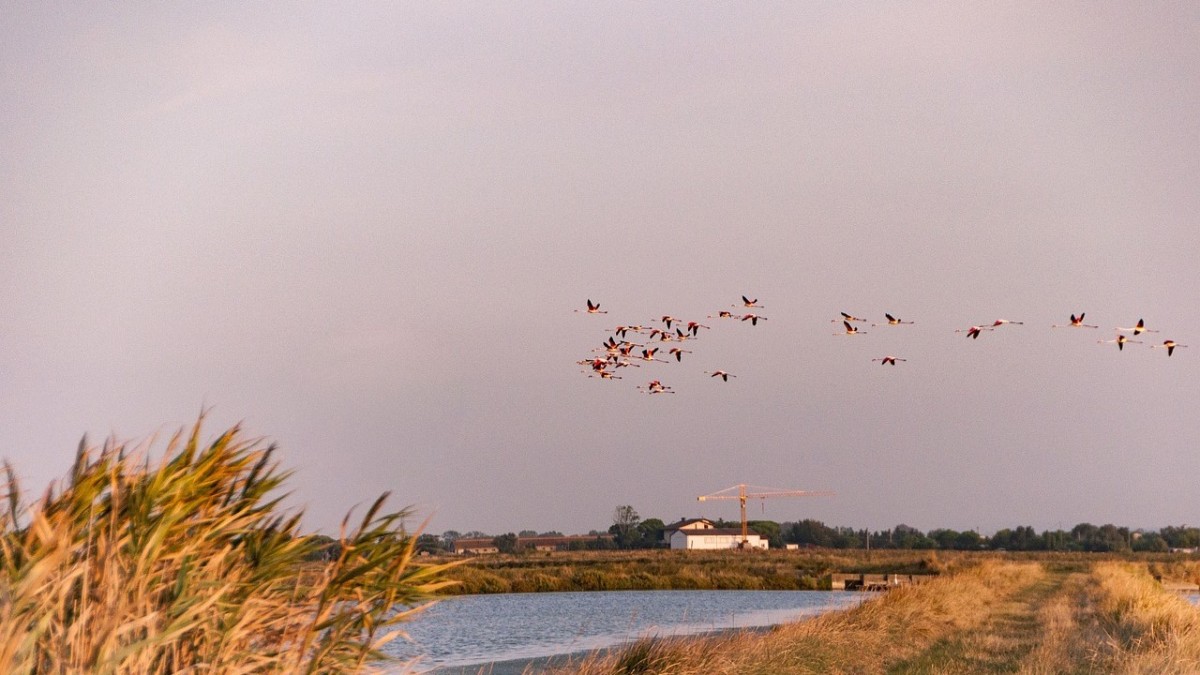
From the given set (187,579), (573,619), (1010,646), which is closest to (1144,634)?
(1010,646)

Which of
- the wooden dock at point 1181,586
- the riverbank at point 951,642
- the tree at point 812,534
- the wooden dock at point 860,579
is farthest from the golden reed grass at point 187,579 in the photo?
the tree at point 812,534

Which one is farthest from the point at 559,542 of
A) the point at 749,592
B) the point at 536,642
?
the point at 536,642

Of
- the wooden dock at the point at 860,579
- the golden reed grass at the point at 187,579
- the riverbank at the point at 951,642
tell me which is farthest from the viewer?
the wooden dock at the point at 860,579

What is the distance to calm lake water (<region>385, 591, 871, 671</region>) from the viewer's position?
27281 mm

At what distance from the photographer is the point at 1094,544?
158375 millimetres

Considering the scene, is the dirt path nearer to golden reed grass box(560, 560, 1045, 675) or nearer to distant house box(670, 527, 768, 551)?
golden reed grass box(560, 560, 1045, 675)

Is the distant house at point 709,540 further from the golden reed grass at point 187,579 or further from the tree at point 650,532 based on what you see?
the golden reed grass at point 187,579

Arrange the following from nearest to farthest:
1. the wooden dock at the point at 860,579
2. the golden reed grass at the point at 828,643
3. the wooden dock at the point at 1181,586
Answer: the golden reed grass at the point at 828,643, the wooden dock at the point at 1181,586, the wooden dock at the point at 860,579

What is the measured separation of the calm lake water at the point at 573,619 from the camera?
27.3 meters

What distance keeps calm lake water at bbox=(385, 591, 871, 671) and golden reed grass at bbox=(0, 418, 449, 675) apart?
969cm

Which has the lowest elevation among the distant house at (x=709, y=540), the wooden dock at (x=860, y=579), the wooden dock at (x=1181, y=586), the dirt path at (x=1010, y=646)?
the dirt path at (x=1010, y=646)

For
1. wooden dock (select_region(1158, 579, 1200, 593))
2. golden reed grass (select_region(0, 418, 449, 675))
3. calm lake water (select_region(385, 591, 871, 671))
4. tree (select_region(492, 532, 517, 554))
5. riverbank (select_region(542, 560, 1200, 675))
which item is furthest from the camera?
tree (select_region(492, 532, 517, 554))

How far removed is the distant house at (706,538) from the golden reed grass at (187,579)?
464 feet

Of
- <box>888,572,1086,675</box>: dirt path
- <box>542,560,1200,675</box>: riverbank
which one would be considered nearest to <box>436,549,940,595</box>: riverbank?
<box>888,572,1086,675</box>: dirt path
